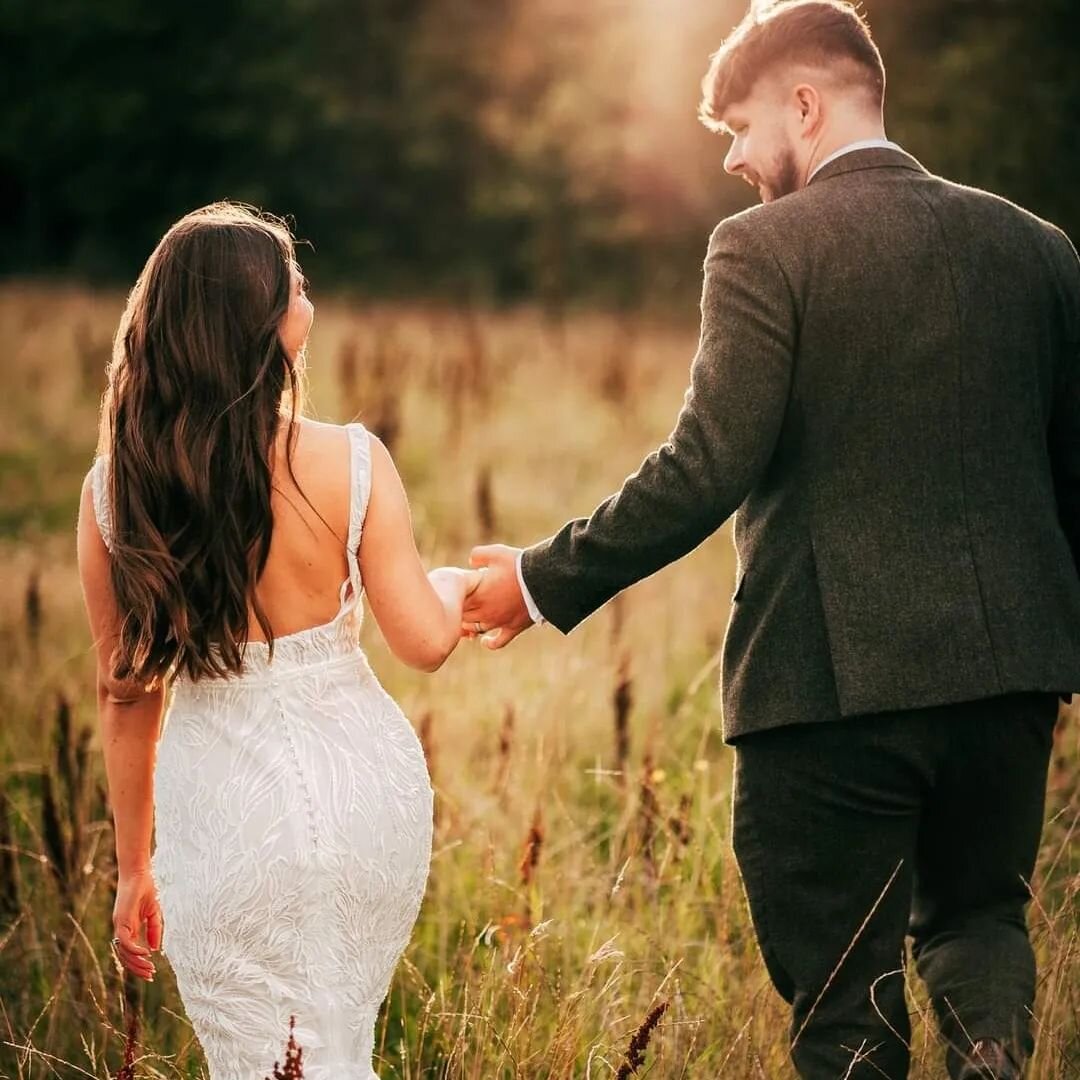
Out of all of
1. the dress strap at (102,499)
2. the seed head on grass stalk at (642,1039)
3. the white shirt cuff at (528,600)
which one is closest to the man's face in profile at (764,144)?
the white shirt cuff at (528,600)

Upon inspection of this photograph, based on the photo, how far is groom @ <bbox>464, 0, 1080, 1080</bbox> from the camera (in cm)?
239

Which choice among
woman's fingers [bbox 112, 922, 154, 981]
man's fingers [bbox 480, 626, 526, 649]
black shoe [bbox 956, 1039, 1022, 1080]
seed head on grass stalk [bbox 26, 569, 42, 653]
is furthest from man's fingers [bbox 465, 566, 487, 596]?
seed head on grass stalk [bbox 26, 569, 42, 653]

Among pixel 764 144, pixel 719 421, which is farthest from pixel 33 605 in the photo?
pixel 764 144

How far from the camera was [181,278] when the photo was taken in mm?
2193

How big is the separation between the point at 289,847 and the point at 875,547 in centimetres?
115

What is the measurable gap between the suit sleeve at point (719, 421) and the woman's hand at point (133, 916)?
3.56ft

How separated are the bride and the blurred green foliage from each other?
73.9ft

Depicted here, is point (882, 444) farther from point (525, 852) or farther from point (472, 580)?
point (525, 852)

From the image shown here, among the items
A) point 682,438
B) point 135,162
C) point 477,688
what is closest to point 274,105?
point 135,162

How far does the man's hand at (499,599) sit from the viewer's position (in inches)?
114

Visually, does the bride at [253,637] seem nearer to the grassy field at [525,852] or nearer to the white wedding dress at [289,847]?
the white wedding dress at [289,847]

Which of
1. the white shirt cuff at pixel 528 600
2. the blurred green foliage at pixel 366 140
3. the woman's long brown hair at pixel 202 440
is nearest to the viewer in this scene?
the woman's long brown hair at pixel 202 440

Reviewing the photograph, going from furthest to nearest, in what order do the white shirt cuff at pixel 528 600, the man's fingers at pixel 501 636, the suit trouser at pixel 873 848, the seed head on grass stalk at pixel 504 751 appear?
the seed head on grass stalk at pixel 504 751, the man's fingers at pixel 501 636, the white shirt cuff at pixel 528 600, the suit trouser at pixel 873 848

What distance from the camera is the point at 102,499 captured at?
2.30 m
